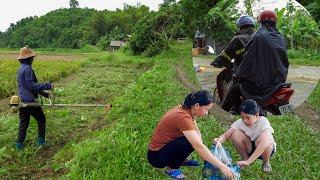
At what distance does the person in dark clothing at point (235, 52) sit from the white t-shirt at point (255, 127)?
345 mm

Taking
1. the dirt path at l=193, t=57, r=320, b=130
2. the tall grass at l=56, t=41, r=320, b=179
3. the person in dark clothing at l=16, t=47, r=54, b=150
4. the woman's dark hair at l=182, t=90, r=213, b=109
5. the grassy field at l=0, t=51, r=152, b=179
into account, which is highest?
the dirt path at l=193, t=57, r=320, b=130

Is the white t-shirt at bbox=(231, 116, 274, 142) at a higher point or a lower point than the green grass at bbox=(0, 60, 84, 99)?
Result: higher

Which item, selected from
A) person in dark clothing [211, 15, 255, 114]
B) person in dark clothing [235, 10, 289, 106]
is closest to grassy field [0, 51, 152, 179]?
person in dark clothing [211, 15, 255, 114]

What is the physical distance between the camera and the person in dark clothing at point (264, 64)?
121 inches

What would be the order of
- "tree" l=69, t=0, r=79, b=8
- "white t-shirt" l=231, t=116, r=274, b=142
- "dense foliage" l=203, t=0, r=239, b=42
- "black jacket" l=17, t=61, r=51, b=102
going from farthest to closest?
"tree" l=69, t=0, r=79, b=8 < "black jacket" l=17, t=61, r=51, b=102 < "white t-shirt" l=231, t=116, r=274, b=142 < "dense foliage" l=203, t=0, r=239, b=42

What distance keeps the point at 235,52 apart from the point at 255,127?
694 mm

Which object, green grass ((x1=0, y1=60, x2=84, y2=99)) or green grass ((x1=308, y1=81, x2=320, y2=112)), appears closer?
green grass ((x1=308, y1=81, x2=320, y2=112))

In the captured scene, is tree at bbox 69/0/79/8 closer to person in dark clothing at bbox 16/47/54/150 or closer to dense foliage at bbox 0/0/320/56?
dense foliage at bbox 0/0/320/56

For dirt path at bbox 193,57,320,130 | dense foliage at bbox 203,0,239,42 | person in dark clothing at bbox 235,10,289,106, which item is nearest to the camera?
person in dark clothing at bbox 235,10,289,106

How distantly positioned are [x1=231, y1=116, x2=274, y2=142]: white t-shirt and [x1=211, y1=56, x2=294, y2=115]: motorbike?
0.44 feet

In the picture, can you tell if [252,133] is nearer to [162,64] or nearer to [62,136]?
[62,136]

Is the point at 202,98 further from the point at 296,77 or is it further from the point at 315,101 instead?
the point at 315,101

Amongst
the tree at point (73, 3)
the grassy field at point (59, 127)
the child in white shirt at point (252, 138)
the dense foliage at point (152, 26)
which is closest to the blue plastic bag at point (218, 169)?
the child in white shirt at point (252, 138)

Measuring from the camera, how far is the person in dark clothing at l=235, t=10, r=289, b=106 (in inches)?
121
